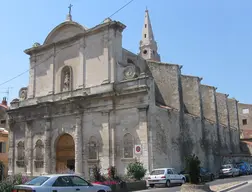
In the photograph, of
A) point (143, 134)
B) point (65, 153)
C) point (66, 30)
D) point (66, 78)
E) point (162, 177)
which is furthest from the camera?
point (66, 30)

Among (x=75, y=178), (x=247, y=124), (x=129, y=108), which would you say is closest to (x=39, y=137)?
(x=129, y=108)

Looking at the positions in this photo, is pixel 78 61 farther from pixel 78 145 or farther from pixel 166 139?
pixel 166 139

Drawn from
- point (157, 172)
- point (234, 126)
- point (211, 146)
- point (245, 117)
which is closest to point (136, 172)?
point (157, 172)

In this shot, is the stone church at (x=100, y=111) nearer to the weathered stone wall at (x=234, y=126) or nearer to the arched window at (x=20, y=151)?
the arched window at (x=20, y=151)

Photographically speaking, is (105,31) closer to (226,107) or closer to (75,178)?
(75,178)

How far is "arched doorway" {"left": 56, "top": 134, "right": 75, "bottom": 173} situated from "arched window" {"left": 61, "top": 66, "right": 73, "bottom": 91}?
4226 mm

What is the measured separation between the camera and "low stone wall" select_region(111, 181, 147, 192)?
15880 mm

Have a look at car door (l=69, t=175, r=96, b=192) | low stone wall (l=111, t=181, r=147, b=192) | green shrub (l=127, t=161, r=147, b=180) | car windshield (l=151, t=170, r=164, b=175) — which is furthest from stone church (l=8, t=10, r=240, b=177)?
car door (l=69, t=175, r=96, b=192)

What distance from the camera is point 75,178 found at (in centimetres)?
1059

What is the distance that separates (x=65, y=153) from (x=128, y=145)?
6.73 metres

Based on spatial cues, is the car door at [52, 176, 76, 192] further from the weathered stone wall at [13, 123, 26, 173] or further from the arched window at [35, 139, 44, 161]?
the weathered stone wall at [13, 123, 26, 173]

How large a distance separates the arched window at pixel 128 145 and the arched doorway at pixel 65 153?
5369 mm

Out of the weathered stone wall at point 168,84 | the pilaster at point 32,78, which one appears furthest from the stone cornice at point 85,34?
the weathered stone wall at point 168,84

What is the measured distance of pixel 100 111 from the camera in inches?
969
